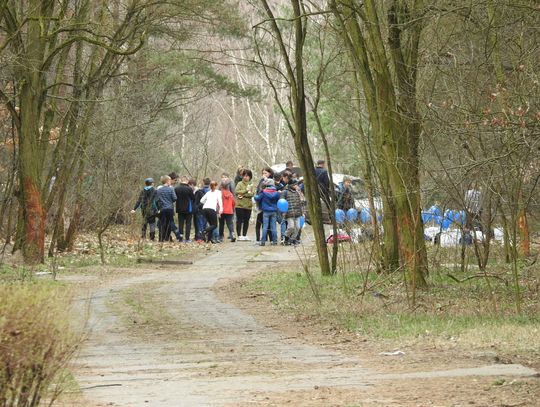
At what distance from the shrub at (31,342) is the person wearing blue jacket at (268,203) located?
2568 centimetres

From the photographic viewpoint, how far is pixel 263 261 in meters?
28.0

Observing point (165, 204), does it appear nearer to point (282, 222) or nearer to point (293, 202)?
point (282, 222)

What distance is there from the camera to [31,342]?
645 cm

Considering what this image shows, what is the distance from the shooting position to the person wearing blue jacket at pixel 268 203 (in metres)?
→ 32.7

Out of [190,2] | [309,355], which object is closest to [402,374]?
[309,355]

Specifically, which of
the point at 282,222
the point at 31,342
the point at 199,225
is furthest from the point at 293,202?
the point at 31,342

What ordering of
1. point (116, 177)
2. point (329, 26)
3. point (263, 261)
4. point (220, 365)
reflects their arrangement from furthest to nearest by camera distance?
point (116, 177) < point (263, 261) < point (329, 26) < point (220, 365)

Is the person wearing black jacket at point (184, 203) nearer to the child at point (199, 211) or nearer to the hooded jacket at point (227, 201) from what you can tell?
the child at point (199, 211)

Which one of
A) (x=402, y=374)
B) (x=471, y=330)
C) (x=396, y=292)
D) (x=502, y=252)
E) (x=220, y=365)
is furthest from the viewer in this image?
(x=502, y=252)

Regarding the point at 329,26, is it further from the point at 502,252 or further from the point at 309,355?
the point at 309,355

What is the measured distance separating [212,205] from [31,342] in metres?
27.9

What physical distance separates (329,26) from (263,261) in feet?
27.9

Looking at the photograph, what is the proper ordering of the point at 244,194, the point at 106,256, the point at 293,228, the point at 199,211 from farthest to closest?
the point at 199,211 < the point at 244,194 < the point at 293,228 < the point at 106,256

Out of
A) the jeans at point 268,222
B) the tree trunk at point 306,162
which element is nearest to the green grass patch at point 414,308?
the tree trunk at point 306,162
